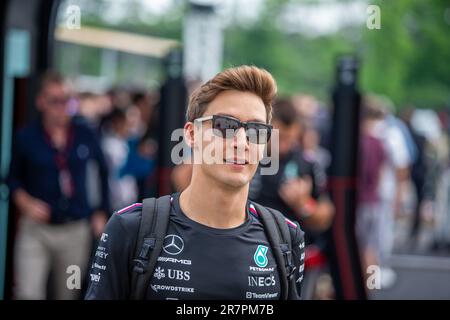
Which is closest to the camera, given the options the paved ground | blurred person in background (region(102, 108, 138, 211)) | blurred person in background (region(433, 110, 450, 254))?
blurred person in background (region(102, 108, 138, 211))

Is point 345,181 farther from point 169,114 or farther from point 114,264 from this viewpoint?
point 114,264

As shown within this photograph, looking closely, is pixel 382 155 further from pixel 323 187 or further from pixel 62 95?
pixel 62 95

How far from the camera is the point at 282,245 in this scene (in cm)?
250

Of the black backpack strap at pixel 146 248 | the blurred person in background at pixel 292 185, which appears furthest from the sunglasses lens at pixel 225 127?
the blurred person in background at pixel 292 185

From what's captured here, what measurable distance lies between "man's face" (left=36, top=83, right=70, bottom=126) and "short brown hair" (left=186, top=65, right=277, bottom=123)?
9.57ft

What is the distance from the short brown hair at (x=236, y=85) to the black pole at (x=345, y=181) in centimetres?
348

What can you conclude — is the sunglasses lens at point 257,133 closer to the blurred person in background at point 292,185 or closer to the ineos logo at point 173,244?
the ineos logo at point 173,244

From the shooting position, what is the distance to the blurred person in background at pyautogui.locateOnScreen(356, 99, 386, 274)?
8.60 meters

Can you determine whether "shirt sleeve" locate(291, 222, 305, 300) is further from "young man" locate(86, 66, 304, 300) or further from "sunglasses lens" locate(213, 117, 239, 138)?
"sunglasses lens" locate(213, 117, 239, 138)

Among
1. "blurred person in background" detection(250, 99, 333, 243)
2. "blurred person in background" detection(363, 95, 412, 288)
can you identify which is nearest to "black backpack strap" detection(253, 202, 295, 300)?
"blurred person in background" detection(250, 99, 333, 243)

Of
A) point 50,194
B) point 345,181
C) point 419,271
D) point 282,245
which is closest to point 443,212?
point 419,271

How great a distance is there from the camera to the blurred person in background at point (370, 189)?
8.60 meters
